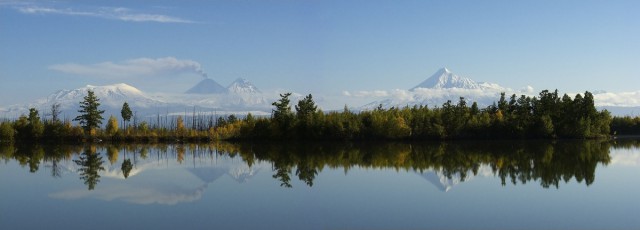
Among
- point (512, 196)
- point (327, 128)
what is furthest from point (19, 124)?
point (512, 196)

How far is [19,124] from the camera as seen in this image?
84125 mm

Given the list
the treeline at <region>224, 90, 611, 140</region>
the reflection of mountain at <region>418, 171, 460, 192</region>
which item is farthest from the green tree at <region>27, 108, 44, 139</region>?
the reflection of mountain at <region>418, 171, 460, 192</region>

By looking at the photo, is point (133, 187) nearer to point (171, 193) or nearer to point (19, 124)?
point (171, 193)

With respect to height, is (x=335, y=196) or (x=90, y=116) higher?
(x=90, y=116)

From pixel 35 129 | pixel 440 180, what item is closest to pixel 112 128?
pixel 35 129

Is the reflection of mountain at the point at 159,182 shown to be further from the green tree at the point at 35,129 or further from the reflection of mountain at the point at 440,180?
the green tree at the point at 35,129

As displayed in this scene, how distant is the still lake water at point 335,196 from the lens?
54.5ft

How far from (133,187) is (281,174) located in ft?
23.9

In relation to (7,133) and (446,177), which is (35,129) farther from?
(446,177)

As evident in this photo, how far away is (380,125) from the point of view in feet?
241

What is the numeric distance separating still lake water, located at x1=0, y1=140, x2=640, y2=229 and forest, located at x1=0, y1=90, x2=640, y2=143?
37.9 meters

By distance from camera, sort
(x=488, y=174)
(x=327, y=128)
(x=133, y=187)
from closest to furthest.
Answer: (x=133, y=187) < (x=488, y=174) < (x=327, y=128)

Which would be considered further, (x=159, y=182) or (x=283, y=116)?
(x=283, y=116)

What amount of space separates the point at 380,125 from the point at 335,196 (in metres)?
52.1
